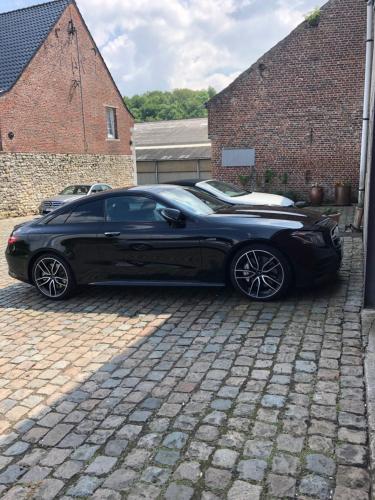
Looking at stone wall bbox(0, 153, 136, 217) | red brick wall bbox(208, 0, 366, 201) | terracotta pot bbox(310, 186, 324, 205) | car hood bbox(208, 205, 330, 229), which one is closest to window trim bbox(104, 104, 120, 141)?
stone wall bbox(0, 153, 136, 217)

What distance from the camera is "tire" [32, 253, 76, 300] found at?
5910 millimetres

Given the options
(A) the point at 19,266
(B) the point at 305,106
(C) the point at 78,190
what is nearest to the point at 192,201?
(A) the point at 19,266

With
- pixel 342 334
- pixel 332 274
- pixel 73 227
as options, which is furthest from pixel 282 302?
pixel 73 227

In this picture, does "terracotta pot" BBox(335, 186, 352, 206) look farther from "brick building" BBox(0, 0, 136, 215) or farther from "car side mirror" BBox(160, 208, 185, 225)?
"brick building" BBox(0, 0, 136, 215)

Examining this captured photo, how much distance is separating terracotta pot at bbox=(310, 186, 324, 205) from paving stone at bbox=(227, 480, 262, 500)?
14921 millimetres

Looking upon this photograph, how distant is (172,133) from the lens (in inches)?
1415

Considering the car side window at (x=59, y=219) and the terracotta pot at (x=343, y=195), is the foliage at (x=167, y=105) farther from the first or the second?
the car side window at (x=59, y=219)

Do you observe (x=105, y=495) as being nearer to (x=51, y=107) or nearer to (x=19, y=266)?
(x=19, y=266)

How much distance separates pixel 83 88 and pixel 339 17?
13.6 metres

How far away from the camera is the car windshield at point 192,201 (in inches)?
222

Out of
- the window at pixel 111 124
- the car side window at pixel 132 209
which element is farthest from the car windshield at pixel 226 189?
the window at pixel 111 124

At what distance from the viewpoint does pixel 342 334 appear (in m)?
4.13

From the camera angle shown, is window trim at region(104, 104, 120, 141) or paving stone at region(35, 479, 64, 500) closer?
paving stone at region(35, 479, 64, 500)

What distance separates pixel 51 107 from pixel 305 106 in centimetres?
1199
